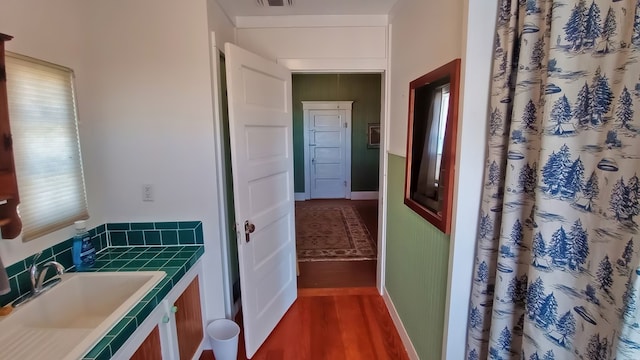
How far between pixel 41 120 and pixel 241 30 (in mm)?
1527

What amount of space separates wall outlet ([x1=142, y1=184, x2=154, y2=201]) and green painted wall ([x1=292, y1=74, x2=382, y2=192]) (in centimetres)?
460

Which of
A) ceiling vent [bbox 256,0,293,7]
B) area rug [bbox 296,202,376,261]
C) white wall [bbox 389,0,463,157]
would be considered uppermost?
ceiling vent [bbox 256,0,293,7]

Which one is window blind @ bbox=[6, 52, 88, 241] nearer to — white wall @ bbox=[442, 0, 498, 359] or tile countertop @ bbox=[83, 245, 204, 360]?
tile countertop @ bbox=[83, 245, 204, 360]

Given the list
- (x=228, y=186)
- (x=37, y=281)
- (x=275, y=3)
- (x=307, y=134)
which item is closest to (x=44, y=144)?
(x=37, y=281)

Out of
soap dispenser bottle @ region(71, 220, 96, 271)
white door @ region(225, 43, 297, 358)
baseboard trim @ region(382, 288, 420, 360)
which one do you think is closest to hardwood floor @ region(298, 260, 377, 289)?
baseboard trim @ region(382, 288, 420, 360)

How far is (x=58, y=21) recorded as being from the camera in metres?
1.57

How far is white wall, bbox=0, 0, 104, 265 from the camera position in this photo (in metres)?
1.33

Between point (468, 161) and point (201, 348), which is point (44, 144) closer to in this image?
point (201, 348)

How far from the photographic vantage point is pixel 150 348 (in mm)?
1380

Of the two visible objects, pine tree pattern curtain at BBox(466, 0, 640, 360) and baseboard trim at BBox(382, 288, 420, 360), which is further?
baseboard trim at BBox(382, 288, 420, 360)

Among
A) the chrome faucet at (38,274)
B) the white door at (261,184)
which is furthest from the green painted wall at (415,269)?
the chrome faucet at (38,274)

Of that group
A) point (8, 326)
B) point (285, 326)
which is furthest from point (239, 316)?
point (8, 326)

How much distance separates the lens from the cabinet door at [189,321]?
5.57 feet

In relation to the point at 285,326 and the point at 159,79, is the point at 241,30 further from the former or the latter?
the point at 285,326
